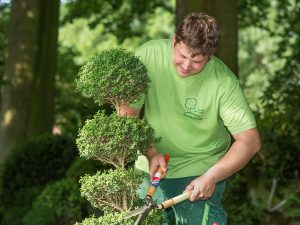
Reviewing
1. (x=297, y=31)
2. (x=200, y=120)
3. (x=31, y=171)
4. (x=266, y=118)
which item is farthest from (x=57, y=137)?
(x=200, y=120)

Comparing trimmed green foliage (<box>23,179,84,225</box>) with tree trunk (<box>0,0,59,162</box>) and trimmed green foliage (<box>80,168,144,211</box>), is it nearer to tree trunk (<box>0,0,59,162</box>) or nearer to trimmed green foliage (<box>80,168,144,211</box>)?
tree trunk (<box>0,0,59,162</box>)

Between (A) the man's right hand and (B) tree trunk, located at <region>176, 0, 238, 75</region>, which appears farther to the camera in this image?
(B) tree trunk, located at <region>176, 0, 238, 75</region>

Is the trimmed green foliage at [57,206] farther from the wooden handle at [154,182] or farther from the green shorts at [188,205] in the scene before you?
the wooden handle at [154,182]

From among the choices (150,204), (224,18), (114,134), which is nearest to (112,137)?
(114,134)

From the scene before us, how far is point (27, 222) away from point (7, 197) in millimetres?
2386

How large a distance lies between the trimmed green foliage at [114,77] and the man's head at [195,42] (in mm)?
255

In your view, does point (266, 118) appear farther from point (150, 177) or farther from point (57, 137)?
point (150, 177)

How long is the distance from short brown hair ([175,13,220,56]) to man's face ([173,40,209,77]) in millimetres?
34

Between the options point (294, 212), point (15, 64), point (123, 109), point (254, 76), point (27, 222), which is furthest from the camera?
point (254, 76)

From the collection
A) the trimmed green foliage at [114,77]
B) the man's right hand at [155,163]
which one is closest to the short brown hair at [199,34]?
the trimmed green foliage at [114,77]

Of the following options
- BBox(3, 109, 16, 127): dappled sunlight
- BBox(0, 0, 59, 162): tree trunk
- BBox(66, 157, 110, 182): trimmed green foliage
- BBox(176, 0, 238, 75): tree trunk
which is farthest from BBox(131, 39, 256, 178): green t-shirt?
BBox(3, 109, 16, 127): dappled sunlight

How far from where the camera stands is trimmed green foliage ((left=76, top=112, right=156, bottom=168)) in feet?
15.0

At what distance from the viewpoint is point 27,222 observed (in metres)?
10.4

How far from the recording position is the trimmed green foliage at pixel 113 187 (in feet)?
15.2
